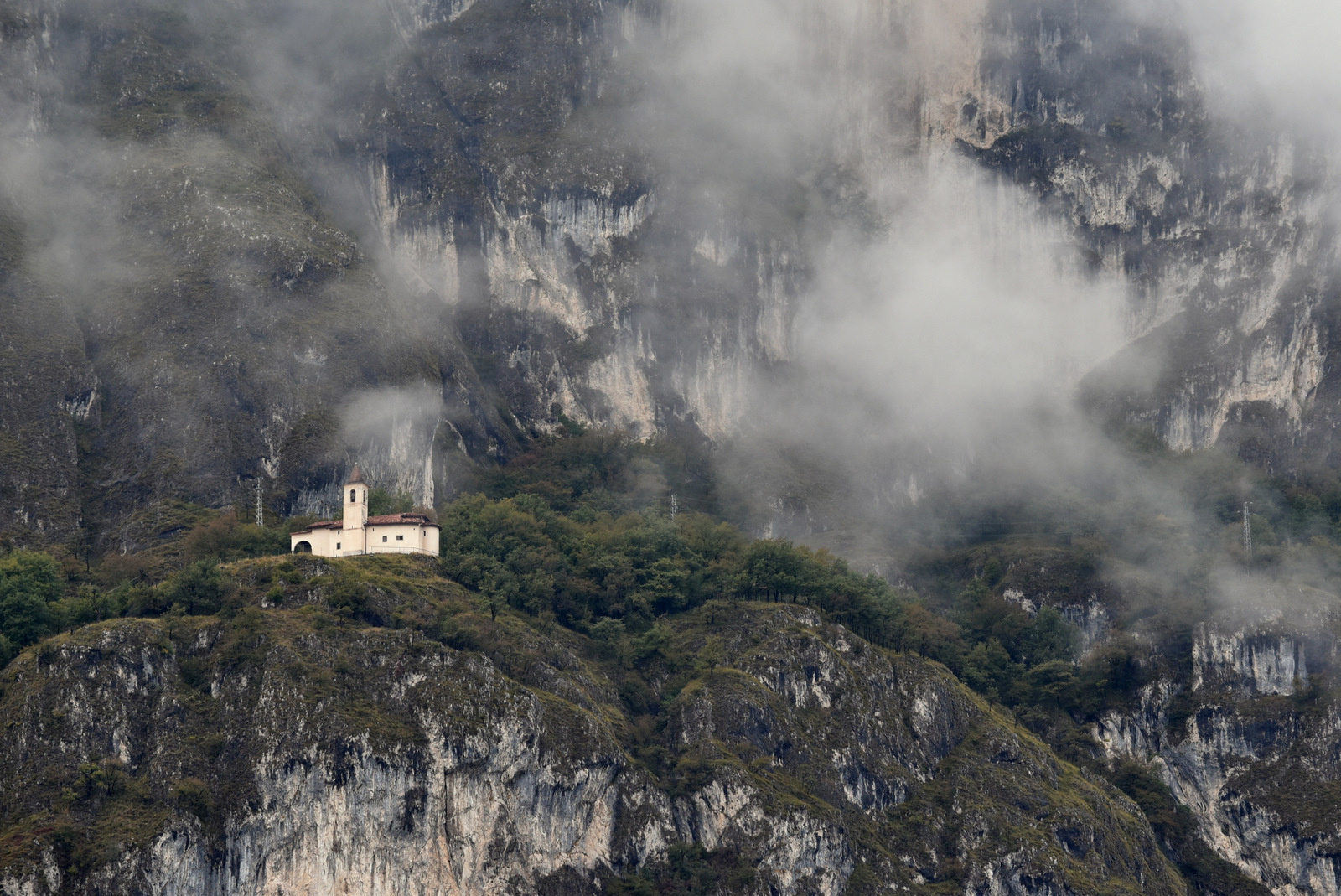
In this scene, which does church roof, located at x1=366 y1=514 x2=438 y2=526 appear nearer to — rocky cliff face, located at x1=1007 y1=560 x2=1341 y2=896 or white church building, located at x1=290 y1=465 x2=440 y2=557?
white church building, located at x1=290 y1=465 x2=440 y2=557

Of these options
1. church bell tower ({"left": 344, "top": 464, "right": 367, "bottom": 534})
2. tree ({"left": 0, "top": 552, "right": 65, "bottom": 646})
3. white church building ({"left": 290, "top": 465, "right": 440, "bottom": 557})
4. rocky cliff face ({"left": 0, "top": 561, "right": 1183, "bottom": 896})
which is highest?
church bell tower ({"left": 344, "top": 464, "right": 367, "bottom": 534})

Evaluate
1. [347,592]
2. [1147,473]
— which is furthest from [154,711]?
[1147,473]

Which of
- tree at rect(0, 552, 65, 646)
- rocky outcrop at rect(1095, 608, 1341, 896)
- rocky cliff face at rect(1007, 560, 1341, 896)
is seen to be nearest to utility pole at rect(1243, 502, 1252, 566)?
rocky cliff face at rect(1007, 560, 1341, 896)

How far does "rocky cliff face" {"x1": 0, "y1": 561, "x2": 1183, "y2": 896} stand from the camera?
100m

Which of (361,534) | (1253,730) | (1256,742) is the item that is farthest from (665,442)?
(1256,742)

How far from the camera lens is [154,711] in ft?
344

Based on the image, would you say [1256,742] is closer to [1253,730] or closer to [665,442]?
[1253,730]

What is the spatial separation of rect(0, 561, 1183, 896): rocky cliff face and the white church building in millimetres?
4208

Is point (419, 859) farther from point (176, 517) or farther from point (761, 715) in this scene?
point (176, 517)

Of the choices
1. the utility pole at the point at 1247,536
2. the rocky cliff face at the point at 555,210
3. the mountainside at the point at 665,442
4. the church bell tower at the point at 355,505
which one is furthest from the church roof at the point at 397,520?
the utility pole at the point at 1247,536

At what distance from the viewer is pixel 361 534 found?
12781cm

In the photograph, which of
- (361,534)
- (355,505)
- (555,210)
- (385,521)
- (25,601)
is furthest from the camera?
(555,210)

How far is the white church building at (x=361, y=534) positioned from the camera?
127 m

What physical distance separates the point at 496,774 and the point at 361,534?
2551 cm
